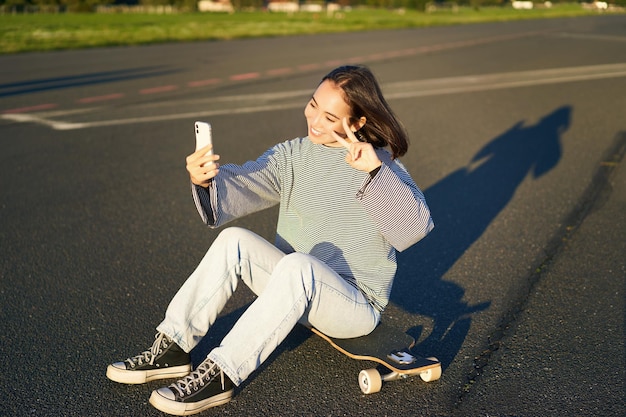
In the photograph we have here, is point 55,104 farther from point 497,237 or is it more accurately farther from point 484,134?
point 497,237

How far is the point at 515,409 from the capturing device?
3303mm

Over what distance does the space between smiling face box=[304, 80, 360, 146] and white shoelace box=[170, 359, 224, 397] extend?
1.10 m

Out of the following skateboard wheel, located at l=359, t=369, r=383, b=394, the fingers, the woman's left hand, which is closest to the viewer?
the woman's left hand

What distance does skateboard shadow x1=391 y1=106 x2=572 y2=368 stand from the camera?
13.9 ft

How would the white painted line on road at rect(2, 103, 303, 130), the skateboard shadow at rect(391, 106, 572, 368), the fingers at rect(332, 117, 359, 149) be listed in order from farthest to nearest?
the white painted line on road at rect(2, 103, 303, 130) → the skateboard shadow at rect(391, 106, 572, 368) → the fingers at rect(332, 117, 359, 149)

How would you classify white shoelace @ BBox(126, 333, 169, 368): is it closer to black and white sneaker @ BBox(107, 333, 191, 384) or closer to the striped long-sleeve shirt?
black and white sneaker @ BBox(107, 333, 191, 384)

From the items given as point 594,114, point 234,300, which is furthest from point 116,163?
point 594,114

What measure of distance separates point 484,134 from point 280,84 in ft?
15.3

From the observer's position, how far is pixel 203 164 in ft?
10.5

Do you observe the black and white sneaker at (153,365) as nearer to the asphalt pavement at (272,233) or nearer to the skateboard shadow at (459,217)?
the asphalt pavement at (272,233)

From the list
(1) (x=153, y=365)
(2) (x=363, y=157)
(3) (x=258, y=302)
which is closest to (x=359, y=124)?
(2) (x=363, y=157)

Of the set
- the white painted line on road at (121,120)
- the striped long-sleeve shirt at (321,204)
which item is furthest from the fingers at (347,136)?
the white painted line on road at (121,120)

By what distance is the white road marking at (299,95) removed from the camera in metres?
9.70

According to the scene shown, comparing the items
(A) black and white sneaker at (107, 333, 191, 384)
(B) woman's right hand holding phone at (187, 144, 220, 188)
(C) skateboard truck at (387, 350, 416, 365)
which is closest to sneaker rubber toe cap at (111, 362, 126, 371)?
(A) black and white sneaker at (107, 333, 191, 384)
